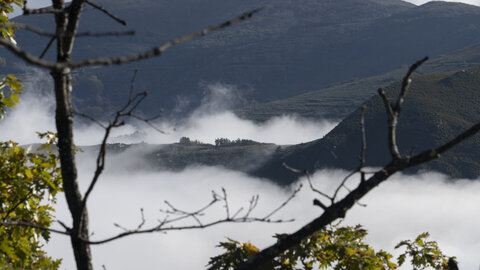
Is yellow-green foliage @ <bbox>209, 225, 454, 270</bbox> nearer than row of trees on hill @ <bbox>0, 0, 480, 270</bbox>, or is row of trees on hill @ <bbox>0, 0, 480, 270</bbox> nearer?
row of trees on hill @ <bbox>0, 0, 480, 270</bbox>

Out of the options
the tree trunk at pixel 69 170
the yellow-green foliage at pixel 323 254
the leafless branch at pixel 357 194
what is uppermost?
the tree trunk at pixel 69 170

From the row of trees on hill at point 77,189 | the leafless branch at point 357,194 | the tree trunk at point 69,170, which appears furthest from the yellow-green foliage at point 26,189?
the leafless branch at point 357,194

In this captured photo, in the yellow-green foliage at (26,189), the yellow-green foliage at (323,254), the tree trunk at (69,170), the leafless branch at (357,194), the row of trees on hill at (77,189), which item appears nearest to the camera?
the row of trees on hill at (77,189)

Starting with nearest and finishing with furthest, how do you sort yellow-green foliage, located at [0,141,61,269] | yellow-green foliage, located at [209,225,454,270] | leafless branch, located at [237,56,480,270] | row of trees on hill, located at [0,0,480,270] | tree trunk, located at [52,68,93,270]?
1. row of trees on hill, located at [0,0,480,270]
2. leafless branch, located at [237,56,480,270]
3. tree trunk, located at [52,68,93,270]
4. yellow-green foliage, located at [0,141,61,269]
5. yellow-green foliage, located at [209,225,454,270]

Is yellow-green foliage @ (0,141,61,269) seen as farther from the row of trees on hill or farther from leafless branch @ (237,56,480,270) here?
leafless branch @ (237,56,480,270)

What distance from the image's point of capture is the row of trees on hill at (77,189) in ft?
17.0

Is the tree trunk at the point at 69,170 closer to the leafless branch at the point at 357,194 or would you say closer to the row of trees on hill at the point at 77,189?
the row of trees on hill at the point at 77,189

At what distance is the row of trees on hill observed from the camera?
5180mm

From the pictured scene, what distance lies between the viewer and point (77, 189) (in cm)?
636

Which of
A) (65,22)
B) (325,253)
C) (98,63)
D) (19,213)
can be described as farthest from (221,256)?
(98,63)

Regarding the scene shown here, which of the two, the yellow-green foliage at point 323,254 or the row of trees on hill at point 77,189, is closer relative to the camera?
the row of trees on hill at point 77,189

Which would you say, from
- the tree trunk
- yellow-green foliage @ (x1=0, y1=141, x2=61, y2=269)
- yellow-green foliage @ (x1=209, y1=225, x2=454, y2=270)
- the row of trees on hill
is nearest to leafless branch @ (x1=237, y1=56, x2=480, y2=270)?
the row of trees on hill

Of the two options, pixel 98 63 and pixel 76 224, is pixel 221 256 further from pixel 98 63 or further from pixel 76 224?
pixel 98 63

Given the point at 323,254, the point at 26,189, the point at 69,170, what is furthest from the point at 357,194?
the point at 26,189
